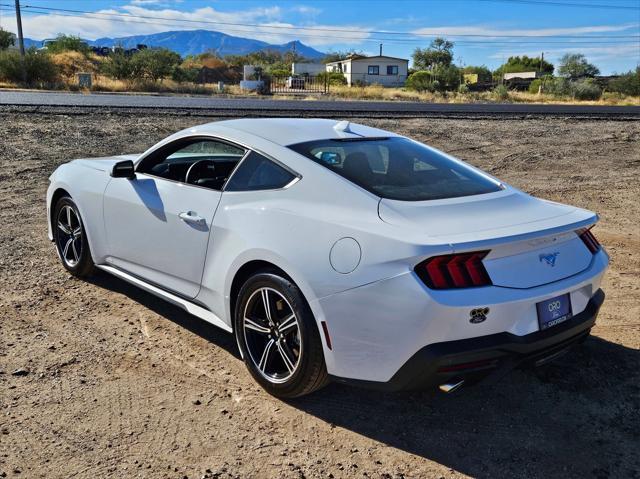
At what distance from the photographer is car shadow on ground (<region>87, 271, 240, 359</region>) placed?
14.7 ft

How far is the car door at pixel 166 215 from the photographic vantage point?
405 cm

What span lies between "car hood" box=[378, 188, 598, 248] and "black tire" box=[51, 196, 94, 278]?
317cm

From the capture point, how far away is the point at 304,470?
9.92ft

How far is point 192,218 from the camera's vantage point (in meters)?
4.04

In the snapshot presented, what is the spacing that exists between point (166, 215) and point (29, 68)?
47.3 metres

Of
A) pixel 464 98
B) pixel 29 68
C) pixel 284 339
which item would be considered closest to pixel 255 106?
pixel 284 339

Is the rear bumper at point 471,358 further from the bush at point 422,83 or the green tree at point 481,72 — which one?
the green tree at point 481,72

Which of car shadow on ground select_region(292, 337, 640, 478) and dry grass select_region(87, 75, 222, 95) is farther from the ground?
dry grass select_region(87, 75, 222, 95)

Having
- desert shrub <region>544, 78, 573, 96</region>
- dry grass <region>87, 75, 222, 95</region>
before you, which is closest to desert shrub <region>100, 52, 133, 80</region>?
dry grass <region>87, 75, 222, 95</region>

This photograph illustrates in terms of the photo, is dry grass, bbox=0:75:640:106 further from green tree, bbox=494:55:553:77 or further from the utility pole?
green tree, bbox=494:55:553:77

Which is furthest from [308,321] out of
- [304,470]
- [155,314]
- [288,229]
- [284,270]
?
[155,314]

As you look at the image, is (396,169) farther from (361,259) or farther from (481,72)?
(481,72)

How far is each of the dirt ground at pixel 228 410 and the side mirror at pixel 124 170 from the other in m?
1.10

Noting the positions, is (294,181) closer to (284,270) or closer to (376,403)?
(284,270)
